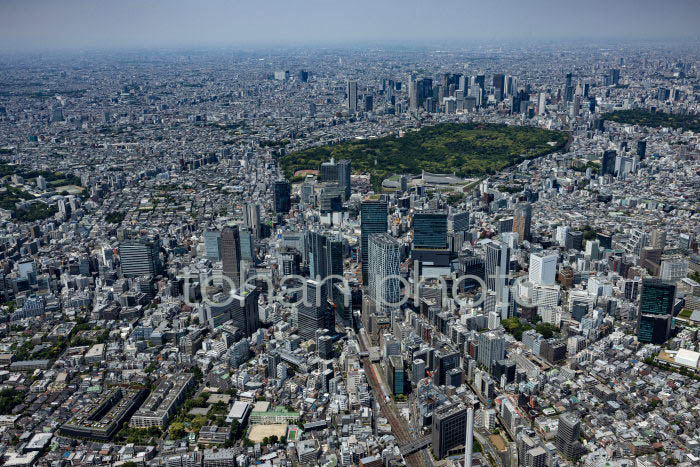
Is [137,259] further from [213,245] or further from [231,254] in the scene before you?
[231,254]

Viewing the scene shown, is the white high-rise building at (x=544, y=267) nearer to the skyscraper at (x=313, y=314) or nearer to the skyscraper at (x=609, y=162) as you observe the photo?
the skyscraper at (x=313, y=314)

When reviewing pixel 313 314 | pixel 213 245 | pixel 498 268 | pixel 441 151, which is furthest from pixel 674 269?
pixel 441 151

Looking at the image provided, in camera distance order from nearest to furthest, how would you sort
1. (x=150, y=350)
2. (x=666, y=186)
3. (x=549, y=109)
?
(x=150, y=350) < (x=666, y=186) < (x=549, y=109)

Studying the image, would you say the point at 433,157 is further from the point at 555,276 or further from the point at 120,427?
the point at 120,427

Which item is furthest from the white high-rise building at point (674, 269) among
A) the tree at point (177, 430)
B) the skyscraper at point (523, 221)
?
the tree at point (177, 430)

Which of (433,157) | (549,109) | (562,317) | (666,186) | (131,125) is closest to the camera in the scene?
(562,317)

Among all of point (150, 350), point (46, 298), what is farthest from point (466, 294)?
point (46, 298)

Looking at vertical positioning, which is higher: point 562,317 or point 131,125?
point 131,125
